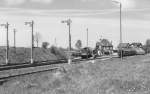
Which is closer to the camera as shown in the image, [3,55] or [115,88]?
[115,88]

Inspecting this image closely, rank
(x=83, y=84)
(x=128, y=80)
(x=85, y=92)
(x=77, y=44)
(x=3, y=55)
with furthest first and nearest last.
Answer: (x=77, y=44) → (x=3, y=55) → (x=83, y=84) → (x=128, y=80) → (x=85, y=92)

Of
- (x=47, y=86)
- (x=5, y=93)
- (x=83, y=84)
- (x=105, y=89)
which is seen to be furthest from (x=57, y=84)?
(x=105, y=89)

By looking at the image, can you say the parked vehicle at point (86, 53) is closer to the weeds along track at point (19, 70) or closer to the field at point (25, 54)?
the field at point (25, 54)

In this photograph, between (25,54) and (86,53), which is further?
(25,54)

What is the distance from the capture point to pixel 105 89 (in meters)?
13.8

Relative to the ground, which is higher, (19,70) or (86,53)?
(86,53)

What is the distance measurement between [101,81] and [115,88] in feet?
6.27

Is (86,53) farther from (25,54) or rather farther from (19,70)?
(19,70)

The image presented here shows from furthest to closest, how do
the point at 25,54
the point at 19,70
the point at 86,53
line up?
the point at 25,54 < the point at 86,53 < the point at 19,70

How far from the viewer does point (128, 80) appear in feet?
47.6

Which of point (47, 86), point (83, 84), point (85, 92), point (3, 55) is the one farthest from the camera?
point (3, 55)

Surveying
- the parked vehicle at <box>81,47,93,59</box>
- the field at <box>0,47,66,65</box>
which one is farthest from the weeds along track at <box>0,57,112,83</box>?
the parked vehicle at <box>81,47,93,59</box>

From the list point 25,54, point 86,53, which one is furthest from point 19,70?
point 25,54

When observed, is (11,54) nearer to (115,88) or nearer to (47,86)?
(47,86)
